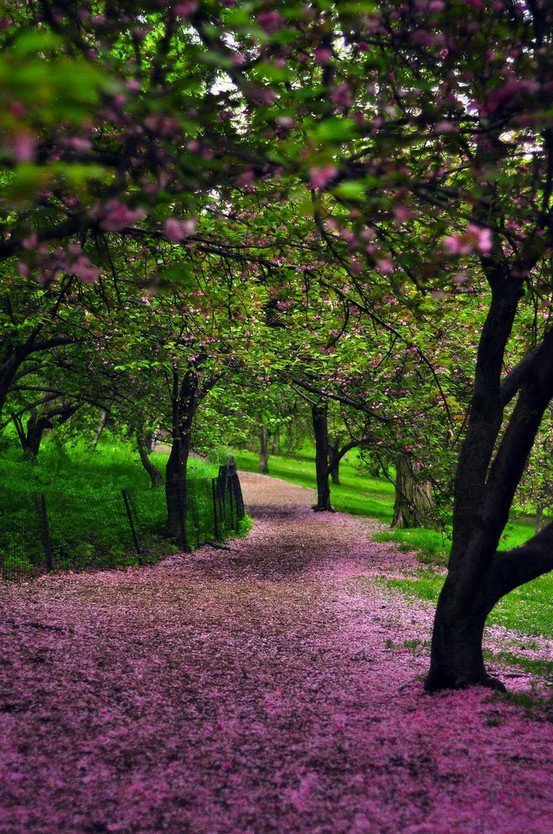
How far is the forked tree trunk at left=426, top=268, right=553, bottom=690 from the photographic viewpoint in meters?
5.85

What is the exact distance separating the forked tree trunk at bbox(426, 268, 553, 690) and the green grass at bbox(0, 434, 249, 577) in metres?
9.03

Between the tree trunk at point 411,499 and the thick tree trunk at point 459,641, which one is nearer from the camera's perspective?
the thick tree trunk at point 459,641

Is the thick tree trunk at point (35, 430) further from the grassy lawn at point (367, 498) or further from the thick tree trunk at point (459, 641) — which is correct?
the thick tree trunk at point (459, 641)

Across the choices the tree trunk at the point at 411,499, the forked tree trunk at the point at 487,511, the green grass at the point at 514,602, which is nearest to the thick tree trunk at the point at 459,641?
the forked tree trunk at the point at 487,511

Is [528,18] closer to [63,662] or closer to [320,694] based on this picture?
[320,694]

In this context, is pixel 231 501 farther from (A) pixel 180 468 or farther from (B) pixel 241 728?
(B) pixel 241 728

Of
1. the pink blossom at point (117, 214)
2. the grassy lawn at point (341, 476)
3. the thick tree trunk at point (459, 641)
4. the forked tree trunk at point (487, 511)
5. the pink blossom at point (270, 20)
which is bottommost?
the grassy lawn at point (341, 476)

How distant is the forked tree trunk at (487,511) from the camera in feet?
19.2

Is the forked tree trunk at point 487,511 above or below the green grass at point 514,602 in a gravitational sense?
above

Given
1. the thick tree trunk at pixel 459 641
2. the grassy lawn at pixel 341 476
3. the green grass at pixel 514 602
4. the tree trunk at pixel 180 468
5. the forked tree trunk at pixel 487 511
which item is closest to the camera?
the forked tree trunk at pixel 487 511

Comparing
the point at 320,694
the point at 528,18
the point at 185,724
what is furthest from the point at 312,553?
the point at 528,18

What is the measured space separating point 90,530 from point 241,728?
36.5 feet

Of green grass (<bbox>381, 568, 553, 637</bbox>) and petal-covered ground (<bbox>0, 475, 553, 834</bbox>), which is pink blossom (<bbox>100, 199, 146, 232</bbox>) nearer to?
petal-covered ground (<bbox>0, 475, 553, 834</bbox>)

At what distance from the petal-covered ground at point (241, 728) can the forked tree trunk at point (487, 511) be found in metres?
0.52
